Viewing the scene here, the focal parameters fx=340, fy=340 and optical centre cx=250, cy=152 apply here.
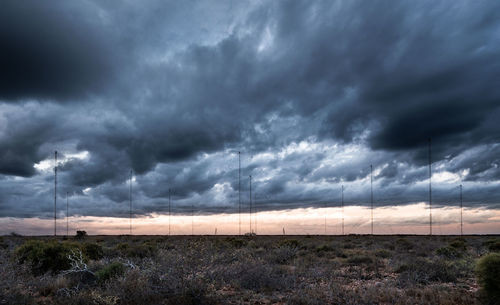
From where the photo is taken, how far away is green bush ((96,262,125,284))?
11.4m

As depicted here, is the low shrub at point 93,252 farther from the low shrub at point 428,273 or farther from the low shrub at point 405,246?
the low shrub at point 405,246

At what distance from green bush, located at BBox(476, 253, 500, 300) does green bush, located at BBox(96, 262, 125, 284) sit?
36.4 ft

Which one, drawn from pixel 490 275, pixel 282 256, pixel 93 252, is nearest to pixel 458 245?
pixel 282 256

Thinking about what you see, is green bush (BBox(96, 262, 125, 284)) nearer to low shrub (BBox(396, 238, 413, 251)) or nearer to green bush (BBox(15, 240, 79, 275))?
green bush (BBox(15, 240, 79, 275))

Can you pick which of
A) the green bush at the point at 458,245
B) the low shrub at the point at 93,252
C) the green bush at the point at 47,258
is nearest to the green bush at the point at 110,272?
the green bush at the point at 47,258

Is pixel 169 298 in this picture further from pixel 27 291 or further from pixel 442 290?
pixel 442 290

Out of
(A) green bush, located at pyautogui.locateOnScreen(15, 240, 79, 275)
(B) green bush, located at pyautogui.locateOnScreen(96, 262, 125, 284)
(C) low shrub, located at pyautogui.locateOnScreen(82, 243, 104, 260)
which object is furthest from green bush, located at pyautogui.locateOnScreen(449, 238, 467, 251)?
(A) green bush, located at pyautogui.locateOnScreen(15, 240, 79, 275)

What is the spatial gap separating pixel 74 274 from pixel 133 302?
197 inches

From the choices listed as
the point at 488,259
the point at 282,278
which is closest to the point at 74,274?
the point at 282,278

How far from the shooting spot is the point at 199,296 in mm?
9391

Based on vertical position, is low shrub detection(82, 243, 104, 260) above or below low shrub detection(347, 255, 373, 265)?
above

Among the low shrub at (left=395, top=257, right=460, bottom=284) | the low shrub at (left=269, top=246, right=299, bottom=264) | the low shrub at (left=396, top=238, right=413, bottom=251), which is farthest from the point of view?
the low shrub at (left=396, top=238, right=413, bottom=251)

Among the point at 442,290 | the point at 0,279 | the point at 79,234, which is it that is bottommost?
the point at 79,234

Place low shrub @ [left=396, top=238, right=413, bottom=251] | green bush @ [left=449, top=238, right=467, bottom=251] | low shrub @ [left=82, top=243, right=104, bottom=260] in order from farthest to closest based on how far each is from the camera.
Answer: low shrub @ [left=396, top=238, right=413, bottom=251]
green bush @ [left=449, top=238, right=467, bottom=251]
low shrub @ [left=82, top=243, right=104, bottom=260]
